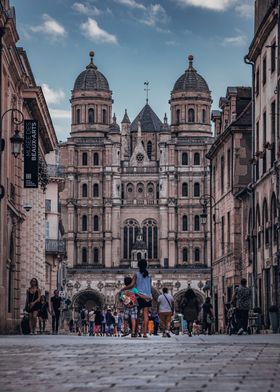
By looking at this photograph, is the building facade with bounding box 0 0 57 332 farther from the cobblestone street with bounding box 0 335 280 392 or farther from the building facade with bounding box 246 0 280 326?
the cobblestone street with bounding box 0 335 280 392

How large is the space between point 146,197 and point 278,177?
111032 mm

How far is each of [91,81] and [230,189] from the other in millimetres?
104934

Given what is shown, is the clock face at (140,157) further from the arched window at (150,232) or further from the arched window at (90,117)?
the arched window at (150,232)

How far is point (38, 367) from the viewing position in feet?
38.6

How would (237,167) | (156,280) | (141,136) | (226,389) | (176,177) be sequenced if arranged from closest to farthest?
(226,389), (237,167), (156,280), (176,177), (141,136)

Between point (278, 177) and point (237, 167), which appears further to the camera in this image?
point (237, 167)

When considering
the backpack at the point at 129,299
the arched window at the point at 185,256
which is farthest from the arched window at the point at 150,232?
the backpack at the point at 129,299

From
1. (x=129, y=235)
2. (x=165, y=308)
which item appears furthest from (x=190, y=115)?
(x=165, y=308)

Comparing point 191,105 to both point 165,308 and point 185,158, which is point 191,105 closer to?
point 185,158

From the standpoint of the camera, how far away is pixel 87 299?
13850 cm

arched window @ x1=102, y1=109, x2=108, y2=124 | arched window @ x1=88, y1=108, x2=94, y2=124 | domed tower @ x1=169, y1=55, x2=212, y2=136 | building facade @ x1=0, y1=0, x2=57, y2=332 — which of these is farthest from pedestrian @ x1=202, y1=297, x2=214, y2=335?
arched window @ x1=102, y1=109, x2=108, y2=124

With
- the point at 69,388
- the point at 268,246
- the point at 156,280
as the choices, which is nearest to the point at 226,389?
the point at 69,388

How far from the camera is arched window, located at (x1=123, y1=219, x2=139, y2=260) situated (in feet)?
483

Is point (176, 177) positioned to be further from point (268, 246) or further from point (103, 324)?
point (268, 246)
